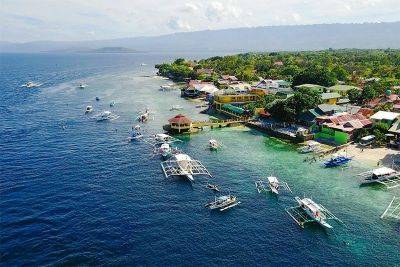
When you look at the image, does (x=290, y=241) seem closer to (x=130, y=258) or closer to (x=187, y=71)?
(x=130, y=258)

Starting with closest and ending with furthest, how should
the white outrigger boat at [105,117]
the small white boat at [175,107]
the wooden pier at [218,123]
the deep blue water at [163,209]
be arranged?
the deep blue water at [163,209] < the wooden pier at [218,123] < the white outrigger boat at [105,117] < the small white boat at [175,107]

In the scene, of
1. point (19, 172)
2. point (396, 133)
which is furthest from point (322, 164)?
point (19, 172)

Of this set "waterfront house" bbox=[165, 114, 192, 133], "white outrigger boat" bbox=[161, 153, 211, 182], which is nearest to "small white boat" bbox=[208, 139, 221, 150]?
"white outrigger boat" bbox=[161, 153, 211, 182]

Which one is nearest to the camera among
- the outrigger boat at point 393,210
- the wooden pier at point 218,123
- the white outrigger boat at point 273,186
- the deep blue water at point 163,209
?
the deep blue water at point 163,209

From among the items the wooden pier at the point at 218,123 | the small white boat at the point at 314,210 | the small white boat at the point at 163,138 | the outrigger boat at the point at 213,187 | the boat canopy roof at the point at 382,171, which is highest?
the boat canopy roof at the point at 382,171

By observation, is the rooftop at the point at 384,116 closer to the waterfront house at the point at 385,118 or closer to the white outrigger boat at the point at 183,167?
the waterfront house at the point at 385,118

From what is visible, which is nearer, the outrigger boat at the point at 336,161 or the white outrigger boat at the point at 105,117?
the outrigger boat at the point at 336,161

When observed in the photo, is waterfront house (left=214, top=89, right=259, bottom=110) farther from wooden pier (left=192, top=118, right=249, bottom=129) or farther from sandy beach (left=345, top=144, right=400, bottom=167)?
sandy beach (left=345, top=144, right=400, bottom=167)

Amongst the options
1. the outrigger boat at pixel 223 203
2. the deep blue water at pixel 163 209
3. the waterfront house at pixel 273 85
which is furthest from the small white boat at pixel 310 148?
the waterfront house at pixel 273 85

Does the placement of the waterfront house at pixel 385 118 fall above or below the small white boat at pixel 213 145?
above
